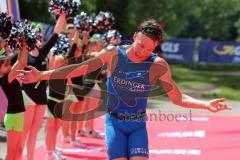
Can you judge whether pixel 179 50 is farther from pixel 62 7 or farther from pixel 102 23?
pixel 62 7

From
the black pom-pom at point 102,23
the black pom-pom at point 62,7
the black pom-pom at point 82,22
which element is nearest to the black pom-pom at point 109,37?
the black pom-pom at point 102,23

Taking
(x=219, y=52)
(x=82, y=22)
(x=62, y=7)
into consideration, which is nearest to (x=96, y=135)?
(x=82, y=22)

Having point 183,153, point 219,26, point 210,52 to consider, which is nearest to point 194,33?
point 219,26

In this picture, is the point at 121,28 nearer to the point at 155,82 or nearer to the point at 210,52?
the point at 210,52

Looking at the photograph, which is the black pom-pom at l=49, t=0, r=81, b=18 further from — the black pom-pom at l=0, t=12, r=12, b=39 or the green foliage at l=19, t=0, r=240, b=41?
the green foliage at l=19, t=0, r=240, b=41

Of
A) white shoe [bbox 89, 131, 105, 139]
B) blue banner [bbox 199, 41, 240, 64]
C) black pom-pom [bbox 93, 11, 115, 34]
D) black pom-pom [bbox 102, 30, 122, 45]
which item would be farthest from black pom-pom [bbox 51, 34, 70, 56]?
blue banner [bbox 199, 41, 240, 64]

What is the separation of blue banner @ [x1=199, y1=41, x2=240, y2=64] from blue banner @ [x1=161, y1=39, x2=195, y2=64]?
0.62 m

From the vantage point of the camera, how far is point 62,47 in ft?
23.4

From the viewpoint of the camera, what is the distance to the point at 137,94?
4.67 m

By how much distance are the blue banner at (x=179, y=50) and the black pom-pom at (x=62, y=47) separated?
18363mm

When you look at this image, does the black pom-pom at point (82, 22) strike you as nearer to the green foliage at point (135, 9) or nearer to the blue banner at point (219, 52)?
the green foliage at point (135, 9)

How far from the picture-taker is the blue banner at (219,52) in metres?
25.5

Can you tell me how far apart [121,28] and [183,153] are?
619 inches

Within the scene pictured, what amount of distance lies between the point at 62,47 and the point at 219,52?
19.6m
